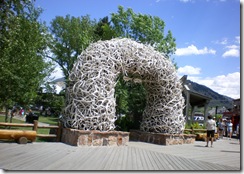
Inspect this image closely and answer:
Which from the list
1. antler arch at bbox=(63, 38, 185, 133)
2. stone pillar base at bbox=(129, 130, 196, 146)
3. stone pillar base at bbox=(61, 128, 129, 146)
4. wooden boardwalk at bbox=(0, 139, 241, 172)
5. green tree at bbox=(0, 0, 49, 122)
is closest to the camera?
wooden boardwalk at bbox=(0, 139, 241, 172)

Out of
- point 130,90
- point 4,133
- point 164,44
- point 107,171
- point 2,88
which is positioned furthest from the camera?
point 164,44

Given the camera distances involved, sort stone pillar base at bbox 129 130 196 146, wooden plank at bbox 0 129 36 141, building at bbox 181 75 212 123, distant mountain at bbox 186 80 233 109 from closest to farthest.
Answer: wooden plank at bbox 0 129 36 141, stone pillar base at bbox 129 130 196 146, distant mountain at bbox 186 80 233 109, building at bbox 181 75 212 123

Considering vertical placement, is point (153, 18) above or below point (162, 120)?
above

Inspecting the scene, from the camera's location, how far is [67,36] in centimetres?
2764

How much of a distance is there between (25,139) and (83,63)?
3127mm

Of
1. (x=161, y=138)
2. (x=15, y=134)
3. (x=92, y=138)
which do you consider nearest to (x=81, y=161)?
(x=92, y=138)

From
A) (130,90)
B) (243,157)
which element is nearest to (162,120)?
(243,157)

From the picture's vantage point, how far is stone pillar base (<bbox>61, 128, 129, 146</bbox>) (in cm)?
820

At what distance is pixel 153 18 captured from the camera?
22641 millimetres

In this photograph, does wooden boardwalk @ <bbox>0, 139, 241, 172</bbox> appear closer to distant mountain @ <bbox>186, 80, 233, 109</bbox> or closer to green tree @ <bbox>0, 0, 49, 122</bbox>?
green tree @ <bbox>0, 0, 49, 122</bbox>

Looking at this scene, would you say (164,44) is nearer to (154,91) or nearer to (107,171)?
(154,91)

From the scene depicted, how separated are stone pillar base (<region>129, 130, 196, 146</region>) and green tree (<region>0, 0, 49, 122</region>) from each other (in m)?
6.30

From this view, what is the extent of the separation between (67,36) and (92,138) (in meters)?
21.0

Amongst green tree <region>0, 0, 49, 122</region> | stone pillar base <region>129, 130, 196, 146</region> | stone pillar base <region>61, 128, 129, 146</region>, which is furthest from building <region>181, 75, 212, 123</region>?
stone pillar base <region>61, 128, 129, 146</region>
